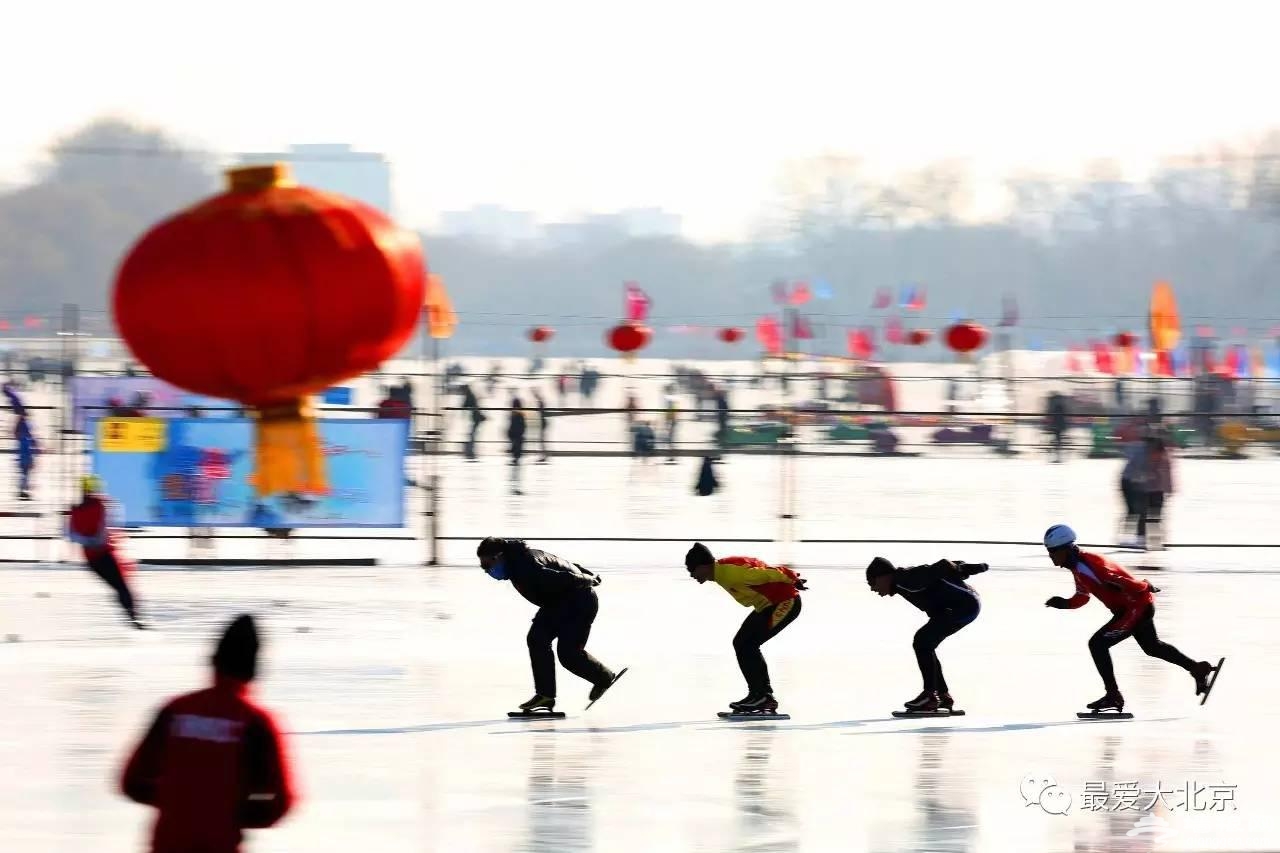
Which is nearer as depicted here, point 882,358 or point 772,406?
point 772,406

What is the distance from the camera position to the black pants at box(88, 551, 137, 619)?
1748cm

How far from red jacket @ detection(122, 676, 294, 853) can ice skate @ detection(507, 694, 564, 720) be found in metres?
7.48

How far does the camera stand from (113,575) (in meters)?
17.6

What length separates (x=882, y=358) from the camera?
99438 millimetres

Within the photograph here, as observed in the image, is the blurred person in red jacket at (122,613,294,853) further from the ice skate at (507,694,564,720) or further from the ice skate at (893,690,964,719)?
the ice skate at (893,690,964,719)

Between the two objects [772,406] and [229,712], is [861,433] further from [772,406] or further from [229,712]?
[229,712]

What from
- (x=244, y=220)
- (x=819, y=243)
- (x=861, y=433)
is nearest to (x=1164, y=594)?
(x=244, y=220)

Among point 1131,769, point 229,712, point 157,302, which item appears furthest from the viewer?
point 1131,769

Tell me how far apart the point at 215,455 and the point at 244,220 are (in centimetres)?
1508

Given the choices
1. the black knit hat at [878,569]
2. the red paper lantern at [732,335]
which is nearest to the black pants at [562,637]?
the black knit hat at [878,569]

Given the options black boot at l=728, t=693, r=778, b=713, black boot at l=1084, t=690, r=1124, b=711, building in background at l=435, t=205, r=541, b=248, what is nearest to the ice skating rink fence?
black boot at l=728, t=693, r=778, b=713

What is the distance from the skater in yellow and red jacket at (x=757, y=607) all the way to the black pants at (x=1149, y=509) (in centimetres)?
1206

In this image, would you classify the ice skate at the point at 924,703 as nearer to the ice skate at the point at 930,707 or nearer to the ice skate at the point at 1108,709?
the ice skate at the point at 930,707

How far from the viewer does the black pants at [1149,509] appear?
25062 mm
